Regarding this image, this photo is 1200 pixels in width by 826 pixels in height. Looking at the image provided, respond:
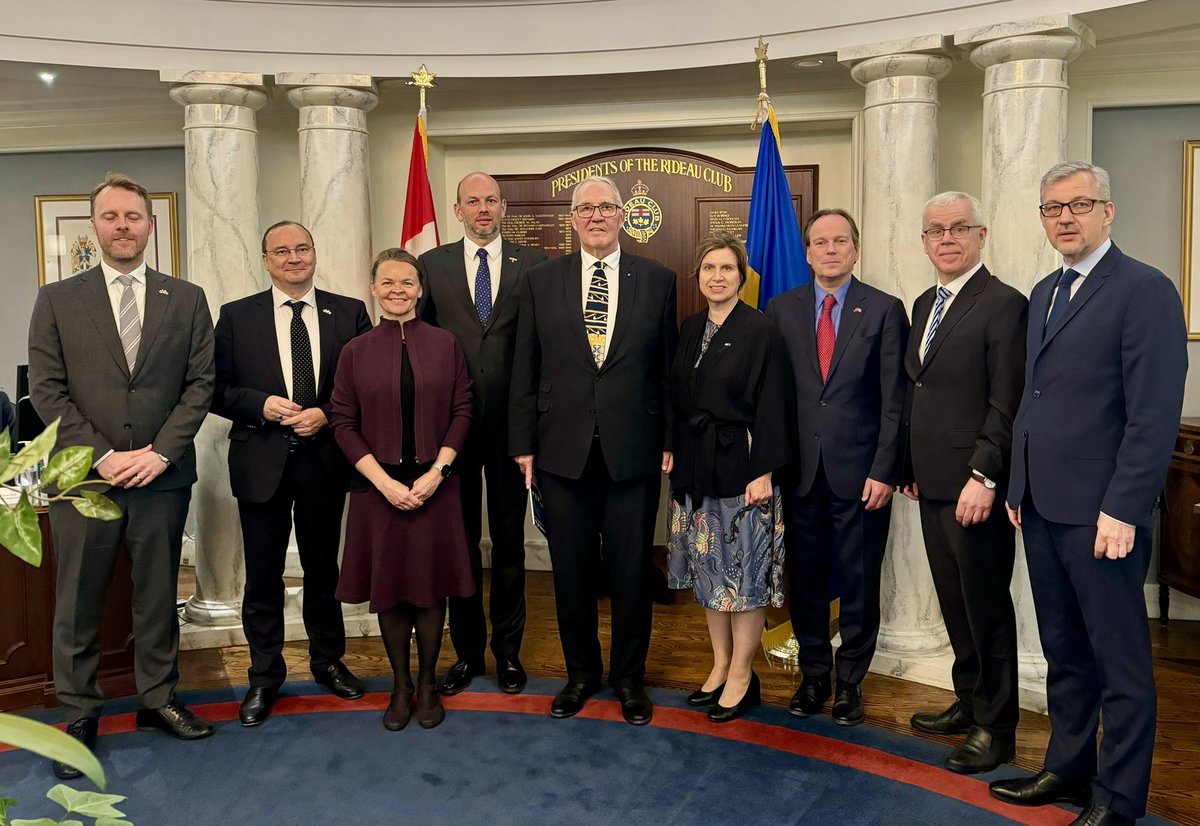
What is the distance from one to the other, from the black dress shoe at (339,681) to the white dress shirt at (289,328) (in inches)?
40.2

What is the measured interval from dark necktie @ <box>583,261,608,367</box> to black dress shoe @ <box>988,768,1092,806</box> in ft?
5.78

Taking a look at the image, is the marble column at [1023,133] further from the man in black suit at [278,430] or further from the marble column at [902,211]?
the man in black suit at [278,430]

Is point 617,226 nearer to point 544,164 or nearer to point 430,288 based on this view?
point 430,288

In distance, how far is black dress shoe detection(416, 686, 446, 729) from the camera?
3359mm

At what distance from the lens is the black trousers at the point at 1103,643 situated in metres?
2.45

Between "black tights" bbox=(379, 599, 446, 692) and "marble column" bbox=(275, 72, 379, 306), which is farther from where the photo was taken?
"marble column" bbox=(275, 72, 379, 306)

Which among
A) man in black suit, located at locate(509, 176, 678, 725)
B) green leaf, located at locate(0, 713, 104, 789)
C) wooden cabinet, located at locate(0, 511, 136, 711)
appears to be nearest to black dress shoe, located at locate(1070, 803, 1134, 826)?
man in black suit, located at locate(509, 176, 678, 725)

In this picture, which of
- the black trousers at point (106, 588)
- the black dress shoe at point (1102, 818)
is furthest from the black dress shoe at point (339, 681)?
the black dress shoe at point (1102, 818)

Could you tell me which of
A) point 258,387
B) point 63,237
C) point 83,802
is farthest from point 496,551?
point 63,237

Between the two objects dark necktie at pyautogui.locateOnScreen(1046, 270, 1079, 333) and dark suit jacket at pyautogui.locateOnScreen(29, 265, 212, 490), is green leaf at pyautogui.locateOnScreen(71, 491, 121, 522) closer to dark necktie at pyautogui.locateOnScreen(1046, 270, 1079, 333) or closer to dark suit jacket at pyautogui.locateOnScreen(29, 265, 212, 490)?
dark necktie at pyautogui.locateOnScreen(1046, 270, 1079, 333)

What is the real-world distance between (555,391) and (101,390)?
141 centimetres

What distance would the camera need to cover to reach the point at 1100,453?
2.46m

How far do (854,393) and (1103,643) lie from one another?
1.06m

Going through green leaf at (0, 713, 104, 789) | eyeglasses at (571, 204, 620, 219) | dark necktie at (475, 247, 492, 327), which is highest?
eyeglasses at (571, 204, 620, 219)
